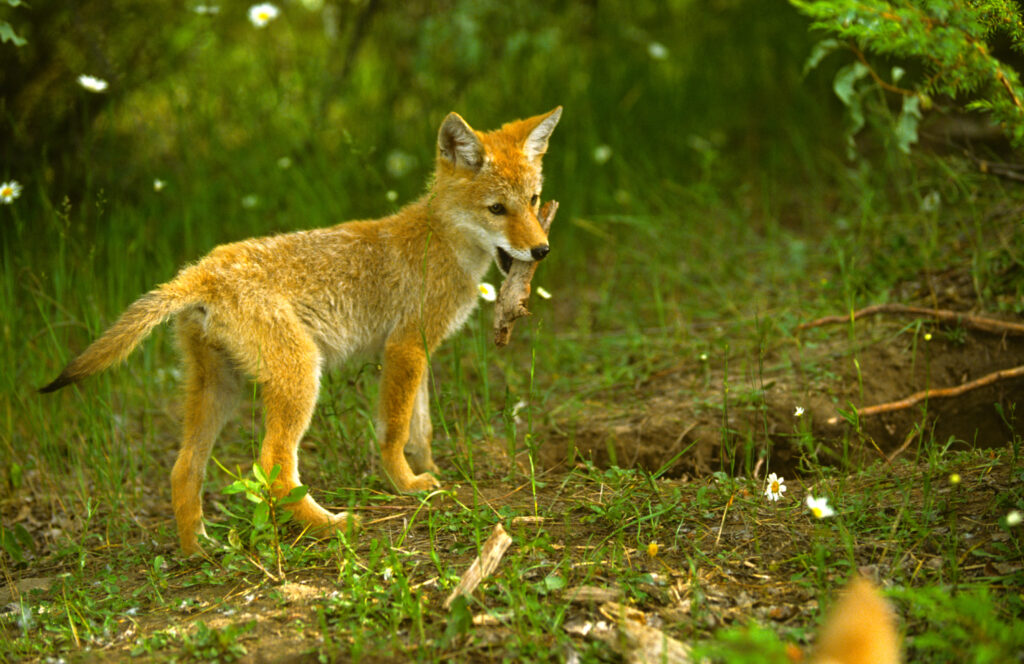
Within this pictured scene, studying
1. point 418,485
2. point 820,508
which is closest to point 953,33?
point 820,508

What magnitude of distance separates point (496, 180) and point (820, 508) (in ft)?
7.18

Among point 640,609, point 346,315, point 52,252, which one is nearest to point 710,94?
point 346,315

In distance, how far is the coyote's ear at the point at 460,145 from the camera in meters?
4.28

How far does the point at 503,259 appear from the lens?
168 inches

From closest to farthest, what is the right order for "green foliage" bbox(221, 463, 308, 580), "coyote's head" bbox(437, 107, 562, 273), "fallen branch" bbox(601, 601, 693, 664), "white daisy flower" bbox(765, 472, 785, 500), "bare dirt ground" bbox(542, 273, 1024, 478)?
"fallen branch" bbox(601, 601, 693, 664) < "green foliage" bbox(221, 463, 308, 580) < "white daisy flower" bbox(765, 472, 785, 500) < "coyote's head" bbox(437, 107, 562, 273) < "bare dirt ground" bbox(542, 273, 1024, 478)

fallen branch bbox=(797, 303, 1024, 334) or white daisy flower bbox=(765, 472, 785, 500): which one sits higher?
fallen branch bbox=(797, 303, 1024, 334)

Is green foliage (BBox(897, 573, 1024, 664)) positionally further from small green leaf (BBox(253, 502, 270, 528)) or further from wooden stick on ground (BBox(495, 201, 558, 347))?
small green leaf (BBox(253, 502, 270, 528))

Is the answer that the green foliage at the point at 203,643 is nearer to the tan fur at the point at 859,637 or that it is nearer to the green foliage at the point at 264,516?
the green foliage at the point at 264,516

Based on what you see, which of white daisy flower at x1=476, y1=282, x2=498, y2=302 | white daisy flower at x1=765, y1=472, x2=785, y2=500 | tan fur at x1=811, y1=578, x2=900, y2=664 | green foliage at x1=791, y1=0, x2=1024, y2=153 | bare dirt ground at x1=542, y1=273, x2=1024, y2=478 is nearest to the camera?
tan fur at x1=811, y1=578, x2=900, y2=664

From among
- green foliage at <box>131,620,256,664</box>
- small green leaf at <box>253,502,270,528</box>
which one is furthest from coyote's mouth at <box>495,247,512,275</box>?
green foliage at <box>131,620,256,664</box>

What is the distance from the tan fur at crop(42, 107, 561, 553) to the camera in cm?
365

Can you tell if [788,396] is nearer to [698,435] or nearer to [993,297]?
[698,435]

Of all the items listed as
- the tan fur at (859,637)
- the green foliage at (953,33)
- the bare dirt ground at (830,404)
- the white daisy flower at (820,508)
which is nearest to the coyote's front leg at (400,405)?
the bare dirt ground at (830,404)

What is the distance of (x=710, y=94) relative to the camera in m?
7.95
